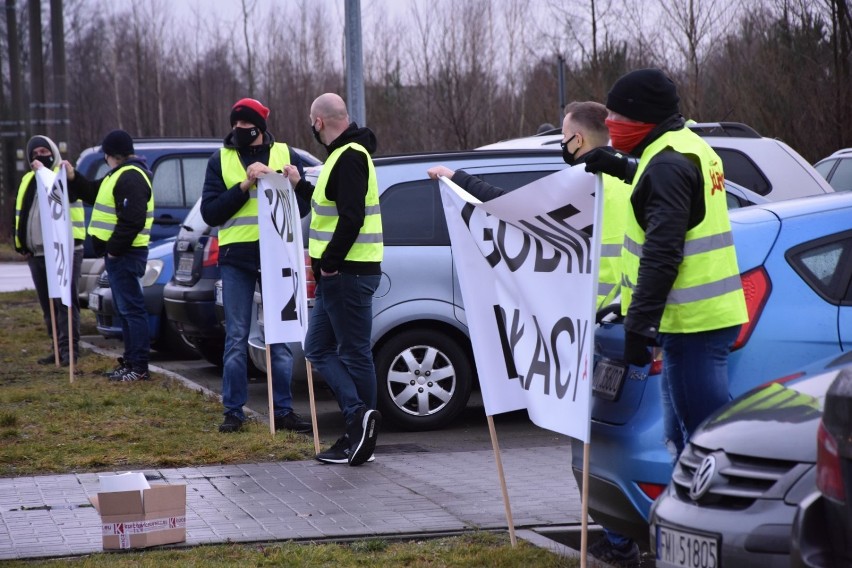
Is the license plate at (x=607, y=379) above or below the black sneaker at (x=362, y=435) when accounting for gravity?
above

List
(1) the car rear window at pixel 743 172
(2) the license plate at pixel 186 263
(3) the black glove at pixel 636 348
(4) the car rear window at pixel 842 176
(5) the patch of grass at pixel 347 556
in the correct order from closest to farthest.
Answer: (3) the black glove at pixel 636 348
(5) the patch of grass at pixel 347 556
(1) the car rear window at pixel 743 172
(2) the license plate at pixel 186 263
(4) the car rear window at pixel 842 176

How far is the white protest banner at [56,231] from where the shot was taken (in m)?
11.3

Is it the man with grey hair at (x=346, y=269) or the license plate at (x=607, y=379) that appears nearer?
the license plate at (x=607, y=379)

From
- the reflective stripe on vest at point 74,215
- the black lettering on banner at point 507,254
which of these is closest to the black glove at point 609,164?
the black lettering on banner at point 507,254

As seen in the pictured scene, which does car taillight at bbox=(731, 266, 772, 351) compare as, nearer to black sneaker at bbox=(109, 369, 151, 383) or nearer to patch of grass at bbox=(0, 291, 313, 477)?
patch of grass at bbox=(0, 291, 313, 477)

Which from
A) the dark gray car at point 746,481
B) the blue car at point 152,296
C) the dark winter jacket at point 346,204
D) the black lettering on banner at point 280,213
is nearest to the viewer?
the dark gray car at point 746,481

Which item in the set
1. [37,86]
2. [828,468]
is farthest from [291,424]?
[37,86]

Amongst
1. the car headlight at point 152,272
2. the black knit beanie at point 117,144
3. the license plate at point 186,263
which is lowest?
the car headlight at point 152,272

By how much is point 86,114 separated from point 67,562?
54.1 metres

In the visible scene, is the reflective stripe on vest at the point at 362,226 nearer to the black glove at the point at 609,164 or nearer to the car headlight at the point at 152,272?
the black glove at the point at 609,164

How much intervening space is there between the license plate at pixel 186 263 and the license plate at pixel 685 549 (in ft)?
24.9

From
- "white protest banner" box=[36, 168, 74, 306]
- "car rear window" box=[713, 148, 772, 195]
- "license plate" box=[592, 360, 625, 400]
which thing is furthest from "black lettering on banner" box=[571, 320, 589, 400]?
"white protest banner" box=[36, 168, 74, 306]

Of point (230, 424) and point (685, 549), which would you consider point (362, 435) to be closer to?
point (230, 424)

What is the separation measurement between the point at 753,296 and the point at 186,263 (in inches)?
279
